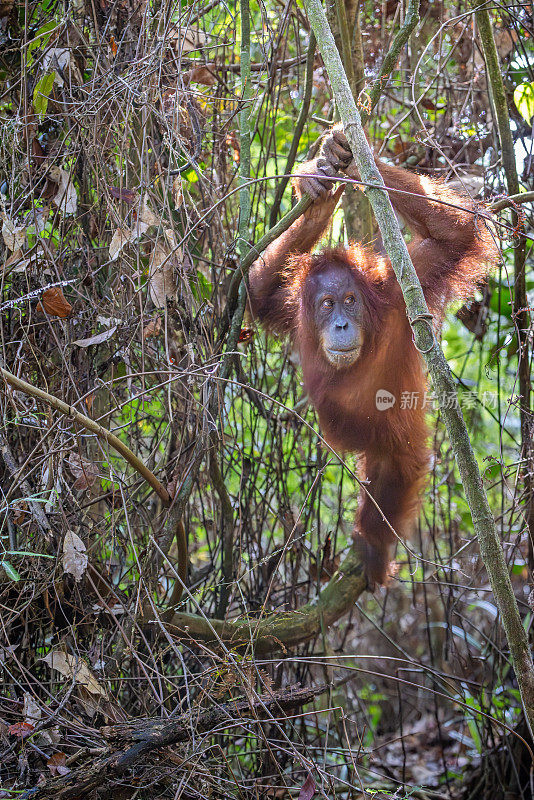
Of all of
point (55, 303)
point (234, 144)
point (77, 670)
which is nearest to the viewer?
point (77, 670)

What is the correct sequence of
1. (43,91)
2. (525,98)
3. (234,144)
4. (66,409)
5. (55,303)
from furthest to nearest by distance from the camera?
(234,144) < (525,98) < (43,91) < (55,303) < (66,409)

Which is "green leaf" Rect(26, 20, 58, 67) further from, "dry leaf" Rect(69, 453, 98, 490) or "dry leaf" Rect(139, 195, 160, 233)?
"dry leaf" Rect(69, 453, 98, 490)

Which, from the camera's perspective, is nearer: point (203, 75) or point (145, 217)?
point (145, 217)

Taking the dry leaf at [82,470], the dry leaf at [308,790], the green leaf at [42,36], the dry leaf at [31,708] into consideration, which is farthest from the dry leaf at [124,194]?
the dry leaf at [308,790]

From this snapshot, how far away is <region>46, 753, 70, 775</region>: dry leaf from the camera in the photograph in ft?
6.68

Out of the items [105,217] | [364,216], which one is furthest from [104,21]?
[364,216]

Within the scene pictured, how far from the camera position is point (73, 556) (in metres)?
2.33

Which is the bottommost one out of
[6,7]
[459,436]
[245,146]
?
[459,436]

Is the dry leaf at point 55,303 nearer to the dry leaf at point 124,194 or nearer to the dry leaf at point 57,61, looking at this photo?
the dry leaf at point 124,194

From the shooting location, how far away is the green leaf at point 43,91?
110 inches

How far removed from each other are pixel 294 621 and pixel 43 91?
238 cm

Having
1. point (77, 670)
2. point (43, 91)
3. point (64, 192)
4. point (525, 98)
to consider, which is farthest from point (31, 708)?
point (525, 98)

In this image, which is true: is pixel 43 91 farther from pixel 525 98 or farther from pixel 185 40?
pixel 525 98

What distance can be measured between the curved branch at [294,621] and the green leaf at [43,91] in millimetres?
2047
